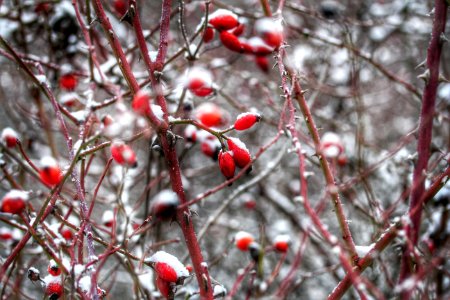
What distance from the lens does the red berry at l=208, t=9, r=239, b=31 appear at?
1.67 metres

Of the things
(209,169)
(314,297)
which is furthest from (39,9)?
(314,297)

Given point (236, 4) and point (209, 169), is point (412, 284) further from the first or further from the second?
point (236, 4)

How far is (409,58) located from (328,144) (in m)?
2.83

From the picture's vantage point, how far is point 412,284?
3.09ft

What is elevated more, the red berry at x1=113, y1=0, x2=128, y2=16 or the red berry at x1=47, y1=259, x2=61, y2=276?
the red berry at x1=113, y1=0, x2=128, y2=16

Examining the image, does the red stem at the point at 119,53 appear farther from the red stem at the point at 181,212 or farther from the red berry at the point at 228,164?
the red berry at the point at 228,164

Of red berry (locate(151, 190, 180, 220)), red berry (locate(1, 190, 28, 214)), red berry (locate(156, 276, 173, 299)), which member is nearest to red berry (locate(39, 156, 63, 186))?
red berry (locate(1, 190, 28, 214))

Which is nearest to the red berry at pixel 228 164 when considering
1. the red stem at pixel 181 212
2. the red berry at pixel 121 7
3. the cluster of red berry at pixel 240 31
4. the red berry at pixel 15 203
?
the red stem at pixel 181 212

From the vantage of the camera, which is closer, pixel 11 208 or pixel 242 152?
pixel 11 208

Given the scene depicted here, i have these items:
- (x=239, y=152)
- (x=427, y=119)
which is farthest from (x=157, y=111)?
(x=427, y=119)

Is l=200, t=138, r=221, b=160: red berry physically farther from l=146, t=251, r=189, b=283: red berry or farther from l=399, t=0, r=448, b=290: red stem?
l=399, t=0, r=448, b=290: red stem

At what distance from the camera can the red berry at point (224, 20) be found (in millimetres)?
1673

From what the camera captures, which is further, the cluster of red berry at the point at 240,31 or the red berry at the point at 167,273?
the cluster of red berry at the point at 240,31

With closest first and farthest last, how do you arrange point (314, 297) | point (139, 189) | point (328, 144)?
1. point (328, 144)
2. point (314, 297)
3. point (139, 189)
